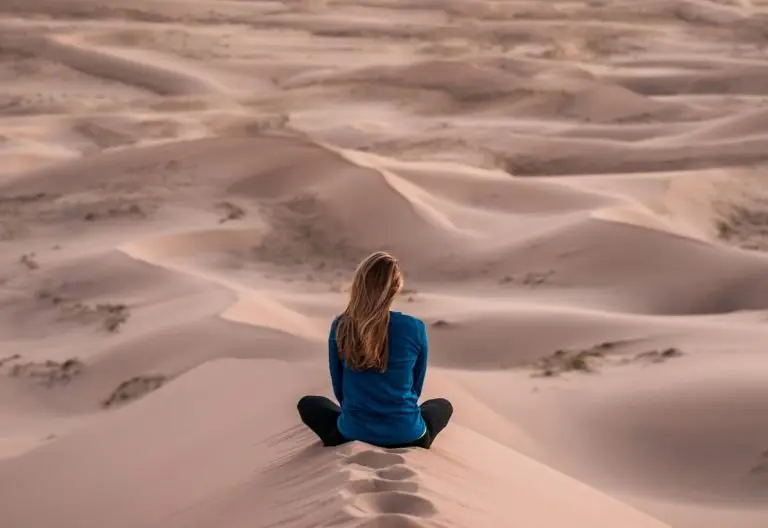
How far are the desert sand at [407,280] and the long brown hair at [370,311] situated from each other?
287 millimetres

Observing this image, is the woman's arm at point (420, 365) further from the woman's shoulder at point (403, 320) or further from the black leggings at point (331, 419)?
the black leggings at point (331, 419)

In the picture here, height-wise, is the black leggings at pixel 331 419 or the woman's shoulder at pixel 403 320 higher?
the woman's shoulder at pixel 403 320

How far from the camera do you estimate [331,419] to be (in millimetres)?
3428

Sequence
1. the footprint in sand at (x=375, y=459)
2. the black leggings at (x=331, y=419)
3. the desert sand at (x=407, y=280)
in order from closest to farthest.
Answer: the footprint in sand at (x=375, y=459)
the black leggings at (x=331, y=419)
the desert sand at (x=407, y=280)

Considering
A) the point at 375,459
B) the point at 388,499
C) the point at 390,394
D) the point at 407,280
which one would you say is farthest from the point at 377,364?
the point at 407,280

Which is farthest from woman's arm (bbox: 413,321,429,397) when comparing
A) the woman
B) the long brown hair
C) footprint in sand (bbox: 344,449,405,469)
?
footprint in sand (bbox: 344,449,405,469)

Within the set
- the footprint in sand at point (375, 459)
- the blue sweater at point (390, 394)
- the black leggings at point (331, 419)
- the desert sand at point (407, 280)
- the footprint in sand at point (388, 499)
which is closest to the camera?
the footprint in sand at point (388, 499)

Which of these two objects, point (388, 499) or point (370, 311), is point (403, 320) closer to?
point (370, 311)

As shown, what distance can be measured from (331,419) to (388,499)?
782 mm

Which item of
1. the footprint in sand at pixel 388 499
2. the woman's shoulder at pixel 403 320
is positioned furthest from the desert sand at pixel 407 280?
the woman's shoulder at pixel 403 320

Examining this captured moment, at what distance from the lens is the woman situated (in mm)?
3084

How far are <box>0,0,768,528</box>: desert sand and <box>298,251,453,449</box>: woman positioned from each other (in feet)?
0.30

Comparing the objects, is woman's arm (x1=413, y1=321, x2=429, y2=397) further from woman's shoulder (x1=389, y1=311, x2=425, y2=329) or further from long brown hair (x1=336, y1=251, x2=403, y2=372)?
long brown hair (x1=336, y1=251, x2=403, y2=372)

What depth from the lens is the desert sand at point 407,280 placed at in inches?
149
